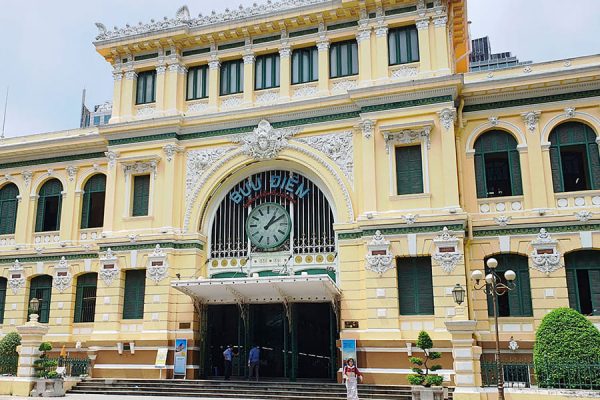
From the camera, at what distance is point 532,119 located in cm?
2398

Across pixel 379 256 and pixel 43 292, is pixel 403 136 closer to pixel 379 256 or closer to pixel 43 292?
pixel 379 256

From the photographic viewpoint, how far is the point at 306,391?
2175 cm

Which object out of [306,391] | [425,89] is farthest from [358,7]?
[306,391]

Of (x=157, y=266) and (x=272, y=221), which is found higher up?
(x=272, y=221)

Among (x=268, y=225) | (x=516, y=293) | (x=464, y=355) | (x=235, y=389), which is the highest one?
(x=268, y=225)

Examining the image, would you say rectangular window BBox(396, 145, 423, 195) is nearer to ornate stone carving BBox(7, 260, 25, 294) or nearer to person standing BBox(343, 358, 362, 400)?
person standing BBox(343, 358, 362, 400)

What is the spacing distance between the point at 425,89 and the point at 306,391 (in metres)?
12.4

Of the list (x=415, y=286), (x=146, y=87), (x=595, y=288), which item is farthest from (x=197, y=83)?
(x=595, y=288)

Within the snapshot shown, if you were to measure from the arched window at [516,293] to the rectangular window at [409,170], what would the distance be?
4.24 meters

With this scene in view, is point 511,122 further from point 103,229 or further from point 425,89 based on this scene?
point 103,229

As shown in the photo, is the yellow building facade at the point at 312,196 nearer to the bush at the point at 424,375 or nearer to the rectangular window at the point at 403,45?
the rectangular window at the point at 403,45

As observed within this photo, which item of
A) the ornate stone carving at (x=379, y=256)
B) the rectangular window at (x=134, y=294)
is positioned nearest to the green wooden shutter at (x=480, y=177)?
the ornate stone carving at (x=379, y=256)

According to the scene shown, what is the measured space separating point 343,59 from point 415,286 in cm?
1040

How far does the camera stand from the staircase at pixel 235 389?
21188 millimetres
